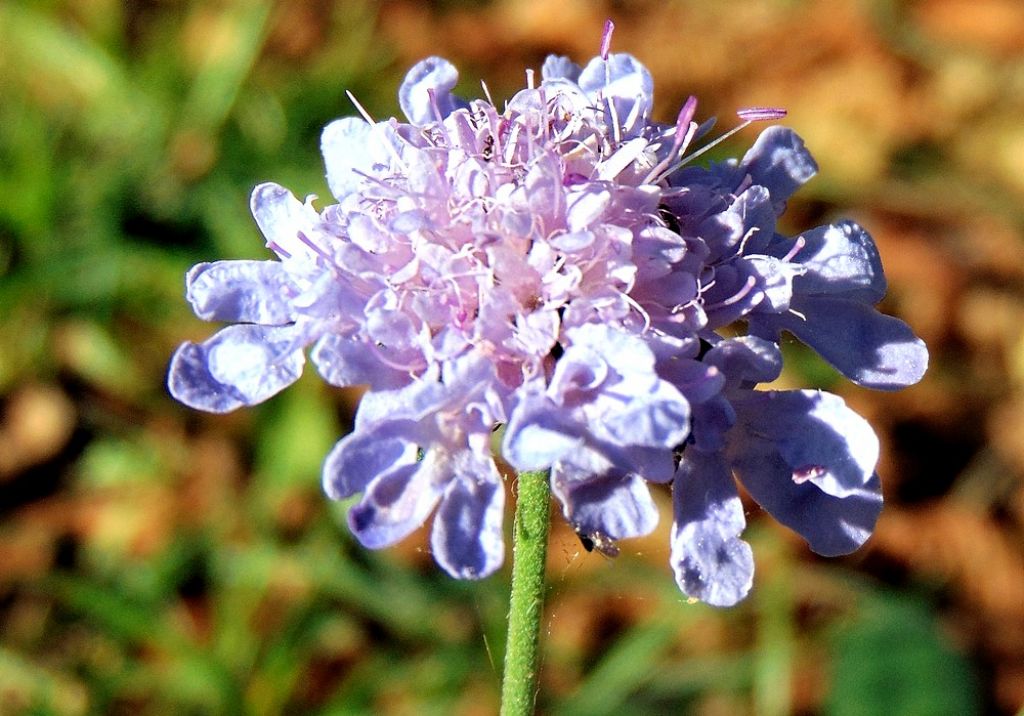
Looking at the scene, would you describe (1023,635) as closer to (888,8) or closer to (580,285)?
(580,285)

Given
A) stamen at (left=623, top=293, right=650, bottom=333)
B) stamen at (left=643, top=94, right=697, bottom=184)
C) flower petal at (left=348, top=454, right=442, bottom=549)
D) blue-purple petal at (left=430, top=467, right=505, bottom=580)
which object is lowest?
blue-purple petal at (left=430, top=467, right=505, bottom=580)

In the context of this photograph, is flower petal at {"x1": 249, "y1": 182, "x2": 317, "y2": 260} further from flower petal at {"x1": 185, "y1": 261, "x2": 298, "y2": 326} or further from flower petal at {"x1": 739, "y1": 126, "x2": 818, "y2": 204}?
flower petal at {"x1": 739, "y1": 126, "x2": 818, "y2": 204}

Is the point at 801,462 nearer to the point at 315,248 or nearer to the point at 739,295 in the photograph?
the point at 739,295

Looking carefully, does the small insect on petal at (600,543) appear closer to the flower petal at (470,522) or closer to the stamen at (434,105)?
the flower petal at (470,522)

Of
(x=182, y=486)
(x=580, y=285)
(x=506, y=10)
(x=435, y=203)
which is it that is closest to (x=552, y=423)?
(x=580, y=285)

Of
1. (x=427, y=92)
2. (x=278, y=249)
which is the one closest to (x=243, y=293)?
(x=278, y=249)

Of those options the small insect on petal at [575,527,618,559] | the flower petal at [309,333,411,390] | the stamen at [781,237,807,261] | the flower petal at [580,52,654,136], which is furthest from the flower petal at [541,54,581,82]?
the small insect on petal at [575,527,618,559]

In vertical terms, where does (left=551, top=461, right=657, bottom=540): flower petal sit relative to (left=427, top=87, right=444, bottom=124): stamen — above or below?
below
